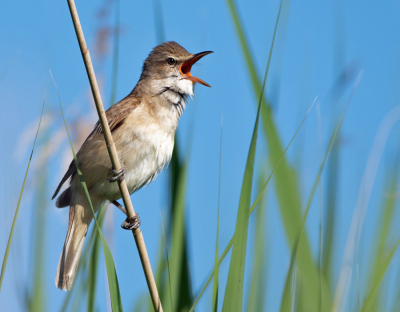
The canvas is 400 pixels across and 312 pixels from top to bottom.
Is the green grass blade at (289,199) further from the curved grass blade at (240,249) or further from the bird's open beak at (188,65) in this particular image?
the bird's open beak at (188,65)

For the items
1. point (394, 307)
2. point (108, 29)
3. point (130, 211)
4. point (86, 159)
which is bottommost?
point (394, 307)

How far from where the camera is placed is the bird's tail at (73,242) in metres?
3.17

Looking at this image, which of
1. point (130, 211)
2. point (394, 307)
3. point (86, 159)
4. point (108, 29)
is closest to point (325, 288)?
point (394, 307)

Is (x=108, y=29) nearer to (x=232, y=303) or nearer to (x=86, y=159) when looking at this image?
(x=86, y=159)

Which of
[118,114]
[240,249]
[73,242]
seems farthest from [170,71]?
[240,249]

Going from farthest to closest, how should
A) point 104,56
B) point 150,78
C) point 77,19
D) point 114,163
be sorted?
point 150,78 < point 104,56 < point 114,163 < point 77,19

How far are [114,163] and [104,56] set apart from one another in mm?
1619

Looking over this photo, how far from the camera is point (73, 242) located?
3369 millimetres

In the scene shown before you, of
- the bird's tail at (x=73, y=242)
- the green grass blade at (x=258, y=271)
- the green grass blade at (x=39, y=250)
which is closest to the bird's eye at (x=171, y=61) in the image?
the bird's tail at (x=73, y=242)

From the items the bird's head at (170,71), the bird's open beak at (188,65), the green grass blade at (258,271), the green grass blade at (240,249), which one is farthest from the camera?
the bird's open beak at (188,65)

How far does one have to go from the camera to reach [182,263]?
192 centimetres

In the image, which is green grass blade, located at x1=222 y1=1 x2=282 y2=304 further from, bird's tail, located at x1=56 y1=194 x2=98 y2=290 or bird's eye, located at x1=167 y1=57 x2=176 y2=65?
bird's eye, located at x1=167 y1=57 x2=176 y2=65

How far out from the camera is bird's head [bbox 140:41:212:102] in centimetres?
349

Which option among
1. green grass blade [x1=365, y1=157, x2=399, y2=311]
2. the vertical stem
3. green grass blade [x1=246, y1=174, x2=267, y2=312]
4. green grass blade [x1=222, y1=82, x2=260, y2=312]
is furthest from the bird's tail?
green grass blade [x1=365, y1=157, x2=399, y2=311]
